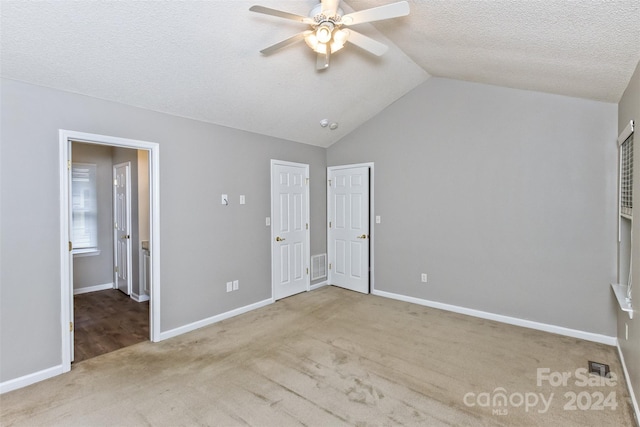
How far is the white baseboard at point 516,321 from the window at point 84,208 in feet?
16.9

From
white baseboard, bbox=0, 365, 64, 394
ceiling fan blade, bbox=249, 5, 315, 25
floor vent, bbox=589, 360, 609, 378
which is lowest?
floor vent, bbox=589, 360, 609, 378

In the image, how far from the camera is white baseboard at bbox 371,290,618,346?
3.24 metres

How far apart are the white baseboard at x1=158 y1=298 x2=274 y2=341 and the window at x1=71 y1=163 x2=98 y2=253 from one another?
2979 millimetres

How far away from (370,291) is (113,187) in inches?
193

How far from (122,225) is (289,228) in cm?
291

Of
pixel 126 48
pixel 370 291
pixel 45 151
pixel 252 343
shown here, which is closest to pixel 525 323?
pixel 370 291

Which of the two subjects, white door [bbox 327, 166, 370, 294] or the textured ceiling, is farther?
white door [bbox 327, 166, 370, 294]

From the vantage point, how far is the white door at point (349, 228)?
16.4 ft

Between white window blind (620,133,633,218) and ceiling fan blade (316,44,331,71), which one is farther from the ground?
ceiling fan blade (316,44,331,71)

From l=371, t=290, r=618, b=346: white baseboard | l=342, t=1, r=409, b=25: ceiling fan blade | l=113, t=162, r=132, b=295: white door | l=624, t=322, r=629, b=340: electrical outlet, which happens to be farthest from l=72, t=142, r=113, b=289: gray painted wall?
l=624, t=322, r=629, b=340: electrical outlet

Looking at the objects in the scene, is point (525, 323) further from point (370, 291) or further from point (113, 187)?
point (113, 187)

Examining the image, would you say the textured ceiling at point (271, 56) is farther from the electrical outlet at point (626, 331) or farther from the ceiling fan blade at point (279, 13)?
the electrical outlet at point (626, 331)

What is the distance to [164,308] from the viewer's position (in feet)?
11.0

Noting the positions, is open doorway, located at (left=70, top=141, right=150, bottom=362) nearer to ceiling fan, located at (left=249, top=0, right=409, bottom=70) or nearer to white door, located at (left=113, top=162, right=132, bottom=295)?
white door, located at (left=113, top=162, right=132, bottom=295)
